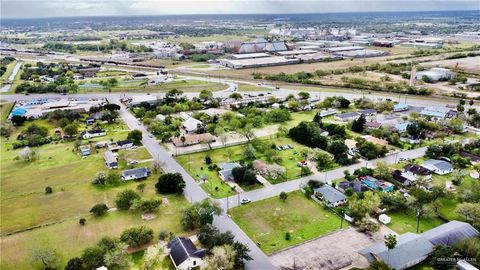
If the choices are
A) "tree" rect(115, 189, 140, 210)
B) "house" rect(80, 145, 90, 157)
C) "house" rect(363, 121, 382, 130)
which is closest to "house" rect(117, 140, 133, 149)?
"house" rect(80, 145, 90, 157)

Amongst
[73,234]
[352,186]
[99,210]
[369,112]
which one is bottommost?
[73,234]

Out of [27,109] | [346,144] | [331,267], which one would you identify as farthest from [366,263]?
[27,109]

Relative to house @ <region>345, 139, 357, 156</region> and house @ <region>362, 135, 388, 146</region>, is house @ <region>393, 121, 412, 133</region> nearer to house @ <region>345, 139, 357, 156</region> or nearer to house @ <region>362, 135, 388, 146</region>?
house @ <region>362, 135, 388, 146</region>

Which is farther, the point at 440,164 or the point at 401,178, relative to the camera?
the point at 440,164

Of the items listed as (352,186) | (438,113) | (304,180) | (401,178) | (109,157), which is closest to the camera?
(352,186)

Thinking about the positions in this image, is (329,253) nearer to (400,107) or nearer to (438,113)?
(438,113)

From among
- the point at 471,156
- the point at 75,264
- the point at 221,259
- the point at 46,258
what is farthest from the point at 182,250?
the point at 471,156

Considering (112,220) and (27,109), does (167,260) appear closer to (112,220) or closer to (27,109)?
(112,220)
